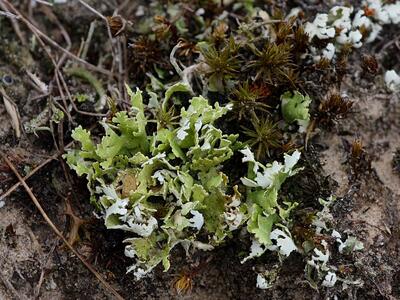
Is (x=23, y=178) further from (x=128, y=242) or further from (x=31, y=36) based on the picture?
(x=31, y=36)

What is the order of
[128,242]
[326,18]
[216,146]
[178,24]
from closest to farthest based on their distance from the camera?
1. [128,242]
2. [216,146]
3. [326,18]
4. [178,24]

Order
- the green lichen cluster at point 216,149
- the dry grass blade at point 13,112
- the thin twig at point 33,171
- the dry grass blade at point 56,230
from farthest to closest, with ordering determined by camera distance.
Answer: the dry grass blade at point 13,112 → the thin twig at point 33,171 → the dry grass blade at point 56,230 → the green lichen cluster at point 216,149

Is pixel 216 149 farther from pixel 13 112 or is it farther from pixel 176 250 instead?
pixel 13 112

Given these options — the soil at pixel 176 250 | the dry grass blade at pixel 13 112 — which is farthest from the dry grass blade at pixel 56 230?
the dry grass blade at pixel 13 112

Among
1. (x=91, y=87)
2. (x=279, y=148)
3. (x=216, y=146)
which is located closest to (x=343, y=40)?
(x=279, y=148)

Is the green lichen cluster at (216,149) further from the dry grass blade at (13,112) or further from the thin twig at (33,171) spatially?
the dry grass blade at (13,112)

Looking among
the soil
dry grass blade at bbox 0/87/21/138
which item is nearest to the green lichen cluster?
the soil
